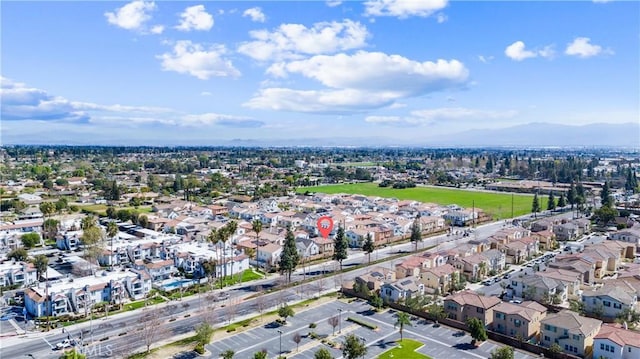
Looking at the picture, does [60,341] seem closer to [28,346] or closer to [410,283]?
[28,346]

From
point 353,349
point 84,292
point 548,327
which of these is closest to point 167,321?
point 84,292

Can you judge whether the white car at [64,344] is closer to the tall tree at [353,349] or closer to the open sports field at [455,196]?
the tall tree at [353,349]

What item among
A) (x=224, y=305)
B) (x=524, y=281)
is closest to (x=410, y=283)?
(x=524, y=281)

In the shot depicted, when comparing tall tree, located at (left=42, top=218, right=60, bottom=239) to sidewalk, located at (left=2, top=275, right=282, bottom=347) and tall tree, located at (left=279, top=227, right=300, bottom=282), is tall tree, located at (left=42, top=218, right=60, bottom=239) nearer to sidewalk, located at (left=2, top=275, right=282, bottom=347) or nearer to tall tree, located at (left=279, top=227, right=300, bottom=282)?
sidewalk, located at (left=2, top=275, right=282, bottom=347)

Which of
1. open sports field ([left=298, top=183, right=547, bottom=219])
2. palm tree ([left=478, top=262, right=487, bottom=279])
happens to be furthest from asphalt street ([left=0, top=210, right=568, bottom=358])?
open sports field ([left=298, top=183, right=547, bottom=219])

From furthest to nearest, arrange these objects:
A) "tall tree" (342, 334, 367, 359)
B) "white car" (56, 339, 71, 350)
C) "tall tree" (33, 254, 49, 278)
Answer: "tall tree" (33, 254, 49, 278) → "white car" (56, 339, 71, 350) → "tall tree" (342, 334, 367, 359)

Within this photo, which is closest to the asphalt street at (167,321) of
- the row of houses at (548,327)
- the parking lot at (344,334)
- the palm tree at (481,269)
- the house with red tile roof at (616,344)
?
the parking lot at (344,334)

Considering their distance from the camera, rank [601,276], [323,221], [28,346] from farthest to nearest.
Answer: [323,221]
[601,276]
[28,346]

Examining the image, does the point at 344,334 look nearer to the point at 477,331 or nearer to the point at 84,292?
the point at 477,331
